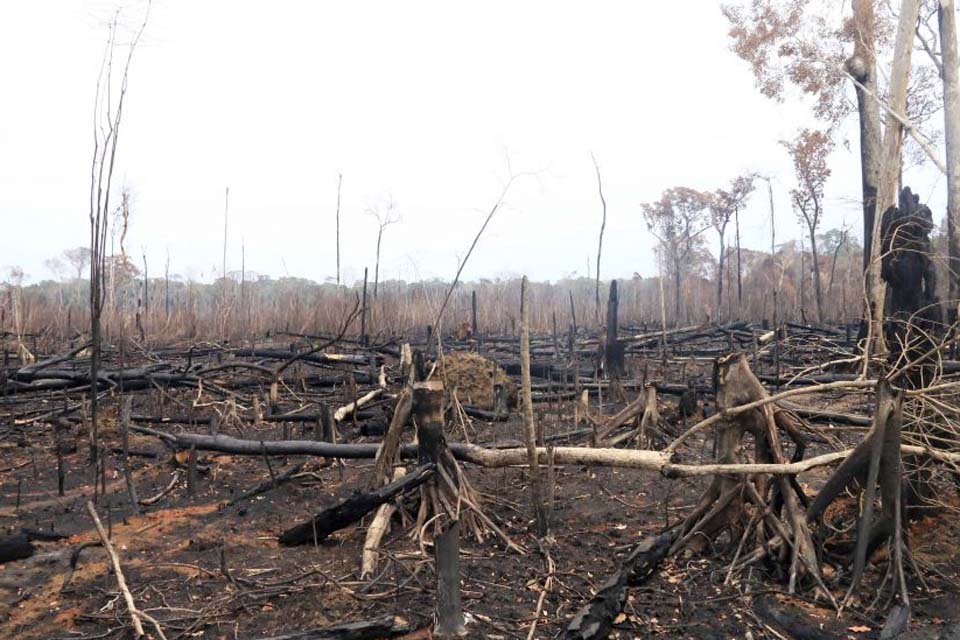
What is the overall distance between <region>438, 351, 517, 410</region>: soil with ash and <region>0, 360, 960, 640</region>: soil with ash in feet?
9.99

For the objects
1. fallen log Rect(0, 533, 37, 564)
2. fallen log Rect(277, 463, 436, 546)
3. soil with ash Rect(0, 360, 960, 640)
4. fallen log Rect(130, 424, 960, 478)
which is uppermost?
fallen log Rect(130, 424, 960, 478)

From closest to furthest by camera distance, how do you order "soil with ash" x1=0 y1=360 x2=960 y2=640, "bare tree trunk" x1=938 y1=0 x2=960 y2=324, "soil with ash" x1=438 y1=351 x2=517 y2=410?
"soil with ash" x1=0 y1=360 x2=960 y2=640
"soil with ash" x1=438 y1=351 x2=517 y2=410
"bare tree trunk" x1=938 y1=0 x2=960 y2=324

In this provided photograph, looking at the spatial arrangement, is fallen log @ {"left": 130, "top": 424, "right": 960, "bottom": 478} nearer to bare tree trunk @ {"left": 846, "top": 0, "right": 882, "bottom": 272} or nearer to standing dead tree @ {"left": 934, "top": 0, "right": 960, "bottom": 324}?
standing dead tree @ {"left": 934, "top": 0, "right": 960, "bottom": 324}

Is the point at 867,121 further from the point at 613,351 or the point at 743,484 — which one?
the point at 743,484

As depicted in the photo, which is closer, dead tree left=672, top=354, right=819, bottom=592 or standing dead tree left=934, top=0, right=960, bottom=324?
dead tree left=672, top=354, right=819, bottom=592

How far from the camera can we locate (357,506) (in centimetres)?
392

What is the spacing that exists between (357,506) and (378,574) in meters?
0.41

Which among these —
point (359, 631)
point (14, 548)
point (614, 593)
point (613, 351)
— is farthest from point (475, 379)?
point (359, 631)

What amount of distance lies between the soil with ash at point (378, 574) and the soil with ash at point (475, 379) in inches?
120

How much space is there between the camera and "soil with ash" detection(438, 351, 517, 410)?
866 cm

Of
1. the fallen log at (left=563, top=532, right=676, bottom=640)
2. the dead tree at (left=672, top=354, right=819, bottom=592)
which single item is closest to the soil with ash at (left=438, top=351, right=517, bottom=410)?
the dead tree at (left=672, top=354, right=819, bottom=592)

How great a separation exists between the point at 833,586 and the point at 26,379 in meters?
8.54

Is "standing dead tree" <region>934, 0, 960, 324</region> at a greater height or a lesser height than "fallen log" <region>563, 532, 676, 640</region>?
greater

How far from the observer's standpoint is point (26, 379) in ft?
27.2
